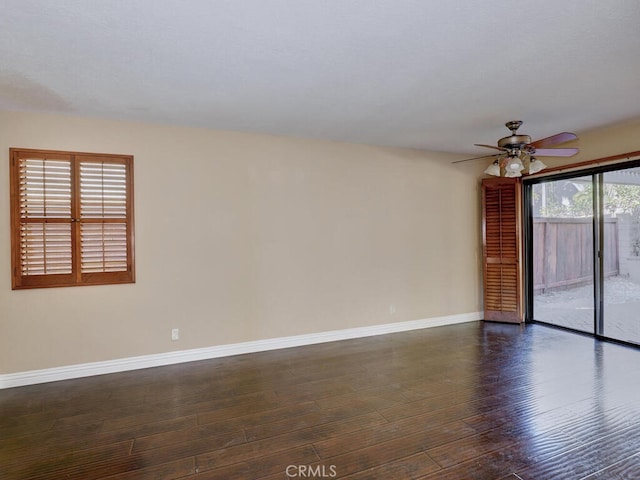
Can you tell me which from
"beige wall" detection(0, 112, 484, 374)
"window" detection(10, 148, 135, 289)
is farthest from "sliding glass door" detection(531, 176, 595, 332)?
"window" detection(10, 148, 135, 289)

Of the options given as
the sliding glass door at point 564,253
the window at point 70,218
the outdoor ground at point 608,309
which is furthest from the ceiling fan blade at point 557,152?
the window at point 70,218

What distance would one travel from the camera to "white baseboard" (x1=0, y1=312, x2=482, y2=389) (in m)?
3.24

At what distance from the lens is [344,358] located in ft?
12.4

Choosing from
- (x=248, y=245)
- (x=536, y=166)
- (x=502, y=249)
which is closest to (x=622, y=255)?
(x=502, y=249)

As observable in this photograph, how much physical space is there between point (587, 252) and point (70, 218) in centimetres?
597

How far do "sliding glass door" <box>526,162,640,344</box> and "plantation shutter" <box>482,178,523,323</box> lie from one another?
29 centimetres

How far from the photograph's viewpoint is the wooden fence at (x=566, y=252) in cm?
415

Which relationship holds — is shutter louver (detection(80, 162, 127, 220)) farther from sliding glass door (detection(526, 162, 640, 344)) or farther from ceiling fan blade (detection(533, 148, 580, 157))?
sliding glass door (detection(526, 162, 640, 344))

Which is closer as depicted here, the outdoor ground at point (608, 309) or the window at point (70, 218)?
the window at point (70, 218)

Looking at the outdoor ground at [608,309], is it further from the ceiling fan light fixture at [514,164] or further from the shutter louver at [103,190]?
the shutter louver at [103,190]

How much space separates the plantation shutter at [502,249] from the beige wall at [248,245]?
30 centimetres

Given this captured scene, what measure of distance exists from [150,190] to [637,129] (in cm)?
533

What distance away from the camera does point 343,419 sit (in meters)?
2.51

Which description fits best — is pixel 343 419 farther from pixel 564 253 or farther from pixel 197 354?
pixel 564 253
